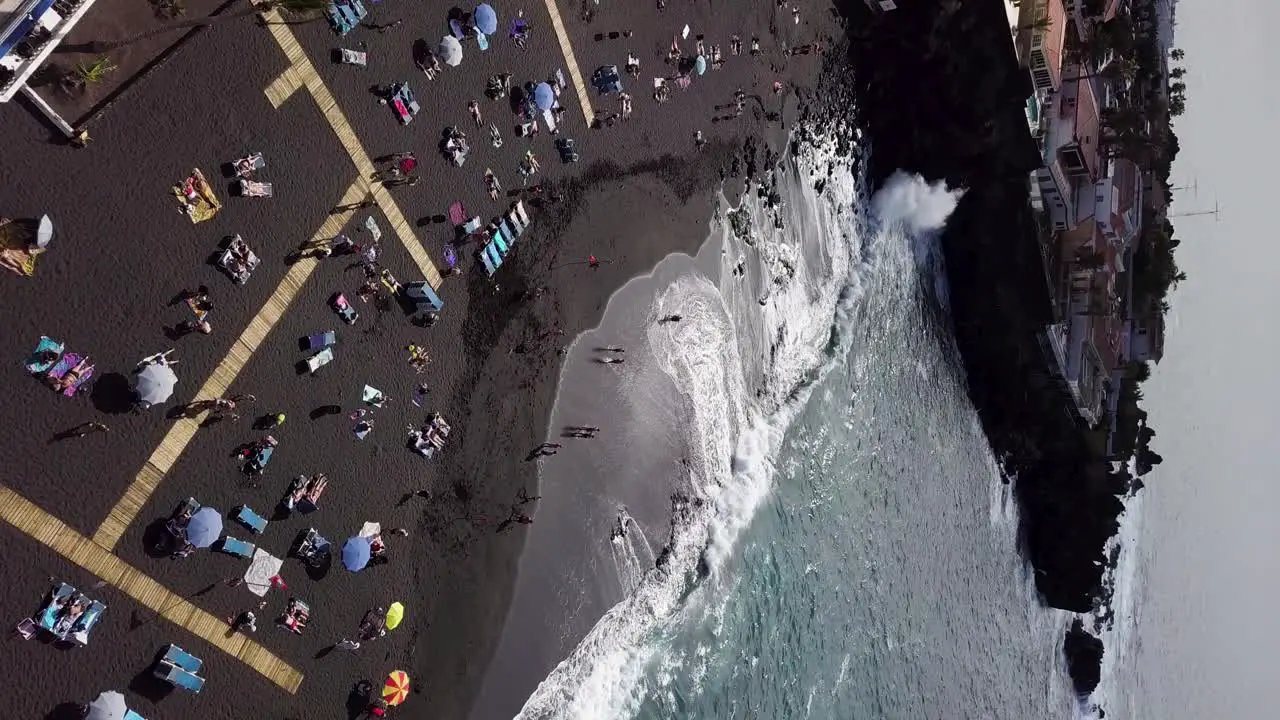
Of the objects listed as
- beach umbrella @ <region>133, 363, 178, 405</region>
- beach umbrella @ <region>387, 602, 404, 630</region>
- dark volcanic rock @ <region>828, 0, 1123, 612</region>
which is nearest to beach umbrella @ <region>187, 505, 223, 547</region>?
beach umbrella @ <region>133, 363, 178, 405</region>

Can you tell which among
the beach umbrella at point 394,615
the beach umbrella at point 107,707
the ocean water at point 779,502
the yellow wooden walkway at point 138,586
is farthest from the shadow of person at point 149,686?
the ocean water at point 779,502

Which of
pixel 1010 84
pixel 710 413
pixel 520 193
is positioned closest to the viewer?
pixel 520 193

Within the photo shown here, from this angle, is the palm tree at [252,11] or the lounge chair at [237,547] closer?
the palm tree at [252,11]

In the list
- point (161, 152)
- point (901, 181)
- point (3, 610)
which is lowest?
point (3, 610)

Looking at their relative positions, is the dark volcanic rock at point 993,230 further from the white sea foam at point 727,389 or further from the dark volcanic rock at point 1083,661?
the white sea foam at point 727,389

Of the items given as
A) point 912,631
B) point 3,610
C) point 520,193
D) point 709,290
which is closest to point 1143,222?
point 912,631

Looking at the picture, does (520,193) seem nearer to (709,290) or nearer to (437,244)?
(437,244)
